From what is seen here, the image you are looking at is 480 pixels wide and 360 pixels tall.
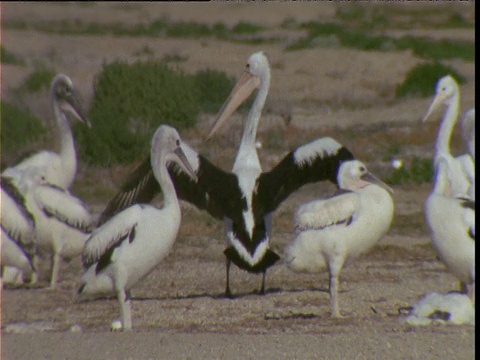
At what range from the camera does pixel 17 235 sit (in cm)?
920

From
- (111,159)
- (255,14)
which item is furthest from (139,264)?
(255,14)

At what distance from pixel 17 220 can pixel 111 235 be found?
71.2 inches

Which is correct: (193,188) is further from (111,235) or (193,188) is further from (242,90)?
(242,90)

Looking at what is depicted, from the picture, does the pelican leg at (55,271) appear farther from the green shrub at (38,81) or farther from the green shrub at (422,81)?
the green shrub at (422,81)

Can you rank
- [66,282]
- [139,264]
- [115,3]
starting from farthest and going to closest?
[115,3], [66,282], [139,264]

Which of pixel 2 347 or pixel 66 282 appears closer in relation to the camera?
pixel 2 347

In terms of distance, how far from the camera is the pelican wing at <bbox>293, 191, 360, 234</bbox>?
8.16m

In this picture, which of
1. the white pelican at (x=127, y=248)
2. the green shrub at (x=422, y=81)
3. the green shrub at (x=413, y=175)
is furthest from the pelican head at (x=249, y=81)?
the green shrub at (x=422, y=81)

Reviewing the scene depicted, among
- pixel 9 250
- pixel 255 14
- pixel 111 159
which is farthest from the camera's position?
pixel 255 14

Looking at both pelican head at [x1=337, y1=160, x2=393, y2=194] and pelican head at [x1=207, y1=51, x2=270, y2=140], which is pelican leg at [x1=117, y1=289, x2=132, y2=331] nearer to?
pelican head at [x1=337, y1=160, x2=393, y2=194]

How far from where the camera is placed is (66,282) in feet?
32.3

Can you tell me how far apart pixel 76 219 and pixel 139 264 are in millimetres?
2147

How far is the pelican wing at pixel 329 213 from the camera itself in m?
8.16

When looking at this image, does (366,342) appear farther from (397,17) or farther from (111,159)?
(397,17)
